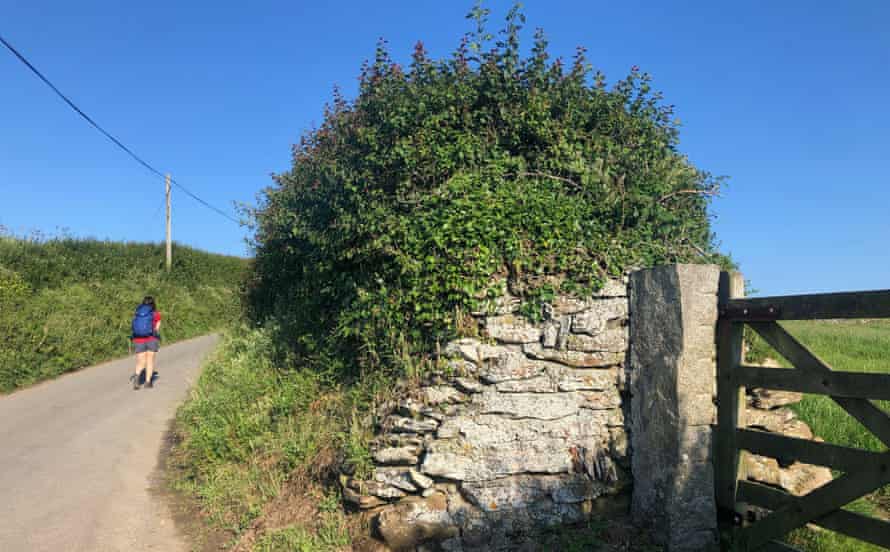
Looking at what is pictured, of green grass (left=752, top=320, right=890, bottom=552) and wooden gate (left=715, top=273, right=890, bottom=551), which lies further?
green grass (left=752, top=320, right=890, bottom=552)

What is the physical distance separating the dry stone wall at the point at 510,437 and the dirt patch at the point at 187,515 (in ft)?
4.97

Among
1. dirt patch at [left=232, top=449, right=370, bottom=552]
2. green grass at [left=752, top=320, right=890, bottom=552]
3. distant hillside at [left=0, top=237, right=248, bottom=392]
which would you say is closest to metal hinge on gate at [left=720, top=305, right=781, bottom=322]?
green grass at [left=752, top=320, right=890, bottom=552]

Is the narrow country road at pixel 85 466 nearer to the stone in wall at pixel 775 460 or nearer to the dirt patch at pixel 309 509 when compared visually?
the dirt patch at pixel 309 509

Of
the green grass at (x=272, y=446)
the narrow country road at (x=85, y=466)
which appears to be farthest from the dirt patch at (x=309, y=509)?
the narrow country road at (x=85, y=466)

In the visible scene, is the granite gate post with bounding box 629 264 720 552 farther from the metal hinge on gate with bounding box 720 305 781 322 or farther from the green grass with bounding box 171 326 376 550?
the green grass with bounding box 171 326 376 550

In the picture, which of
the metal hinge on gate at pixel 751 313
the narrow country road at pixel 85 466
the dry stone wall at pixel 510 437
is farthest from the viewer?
the narrow country road at pixel 85 466

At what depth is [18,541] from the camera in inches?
212

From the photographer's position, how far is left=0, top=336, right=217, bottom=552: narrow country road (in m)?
5.50

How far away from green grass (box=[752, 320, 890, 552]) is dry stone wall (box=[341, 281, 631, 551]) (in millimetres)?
1529

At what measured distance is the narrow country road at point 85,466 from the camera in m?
5.50

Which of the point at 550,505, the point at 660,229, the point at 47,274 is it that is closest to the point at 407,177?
the point at 660,229

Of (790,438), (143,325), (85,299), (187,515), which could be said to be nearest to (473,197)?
(790,438)

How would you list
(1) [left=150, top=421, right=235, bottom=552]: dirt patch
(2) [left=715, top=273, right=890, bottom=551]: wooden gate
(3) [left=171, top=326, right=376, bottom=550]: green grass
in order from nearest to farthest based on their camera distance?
(2) [left=715, top=273, right=890, bottom=551]: wooden gate < (3) [left=171, top=326, right=376, bottom=550]: green grass < (1) [left=150, top=421, right=235, bottom=552]: dirt patch

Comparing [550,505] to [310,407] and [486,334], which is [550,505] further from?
[310,407]
